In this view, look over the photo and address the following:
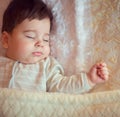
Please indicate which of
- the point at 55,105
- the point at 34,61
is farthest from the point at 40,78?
the point at 55,105

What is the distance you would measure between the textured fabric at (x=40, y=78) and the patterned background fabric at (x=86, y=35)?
0.16ft

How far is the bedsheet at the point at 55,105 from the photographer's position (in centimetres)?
82

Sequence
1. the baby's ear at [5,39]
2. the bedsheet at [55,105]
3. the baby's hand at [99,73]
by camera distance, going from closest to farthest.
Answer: the bedsheet at [55,105] < the baby's hand at [99,73] < the baby's ear at [5,39]

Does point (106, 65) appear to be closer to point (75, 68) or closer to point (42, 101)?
point (75, 68)

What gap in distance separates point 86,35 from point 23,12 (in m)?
0.24

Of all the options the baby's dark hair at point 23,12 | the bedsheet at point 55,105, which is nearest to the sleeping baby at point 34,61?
the baby's dark hair at point 23,12

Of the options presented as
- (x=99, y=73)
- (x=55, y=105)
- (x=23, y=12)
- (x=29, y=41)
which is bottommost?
(x=55, y=105)

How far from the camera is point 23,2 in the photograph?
1.06 m

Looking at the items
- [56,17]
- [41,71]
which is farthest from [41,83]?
[56,17]

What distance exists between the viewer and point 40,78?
1.02 meters

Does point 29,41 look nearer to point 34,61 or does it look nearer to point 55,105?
point 34,61

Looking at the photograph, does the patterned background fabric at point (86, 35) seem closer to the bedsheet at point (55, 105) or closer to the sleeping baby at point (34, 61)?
the sleeping baby at point (34, 61)

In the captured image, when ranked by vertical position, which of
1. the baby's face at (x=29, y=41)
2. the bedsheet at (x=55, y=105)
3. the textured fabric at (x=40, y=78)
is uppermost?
the baby's face at (x=29, y=41)

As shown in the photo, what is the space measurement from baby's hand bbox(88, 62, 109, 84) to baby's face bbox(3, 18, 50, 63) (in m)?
0.19
